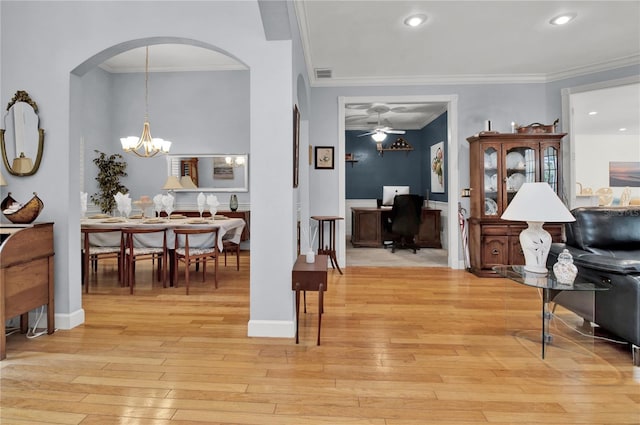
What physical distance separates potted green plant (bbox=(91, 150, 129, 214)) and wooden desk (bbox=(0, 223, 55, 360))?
134 inches

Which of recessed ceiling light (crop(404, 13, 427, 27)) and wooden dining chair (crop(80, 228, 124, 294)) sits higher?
recessed ceiling light (crop(404, 13, 427, 27))

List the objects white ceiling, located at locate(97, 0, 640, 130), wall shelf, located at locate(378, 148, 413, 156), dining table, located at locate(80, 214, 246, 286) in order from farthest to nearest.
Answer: wall shelf, located at locate(378, 148, 413, 156) < dining table, located at locate(80, 214, 246, 286) < white ceiling, located at locate(97, 0, 640, 130)

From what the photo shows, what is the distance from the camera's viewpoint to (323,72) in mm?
4984

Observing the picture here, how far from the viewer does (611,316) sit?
242 cm

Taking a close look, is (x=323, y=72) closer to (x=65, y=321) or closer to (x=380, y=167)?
(x=65, y=321)

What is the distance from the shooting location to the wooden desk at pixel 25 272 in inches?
92.5

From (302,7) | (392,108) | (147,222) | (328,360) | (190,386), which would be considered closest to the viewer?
(190,386)

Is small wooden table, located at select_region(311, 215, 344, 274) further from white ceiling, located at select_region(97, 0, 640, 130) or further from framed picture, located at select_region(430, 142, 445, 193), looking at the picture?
framed picture, located at select_region(430, 142, 445, 193)

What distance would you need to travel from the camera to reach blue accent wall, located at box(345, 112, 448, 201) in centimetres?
864

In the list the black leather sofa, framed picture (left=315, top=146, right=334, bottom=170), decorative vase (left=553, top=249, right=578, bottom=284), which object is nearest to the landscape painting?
the black leather sofa

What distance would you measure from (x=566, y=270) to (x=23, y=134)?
12.8ft

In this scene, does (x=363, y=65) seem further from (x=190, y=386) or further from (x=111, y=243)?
(x=190, y=386)

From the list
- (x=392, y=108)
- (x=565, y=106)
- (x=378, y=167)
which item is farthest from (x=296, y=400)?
(x=378, y=167)

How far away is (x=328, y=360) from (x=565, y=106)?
4.81 meters
